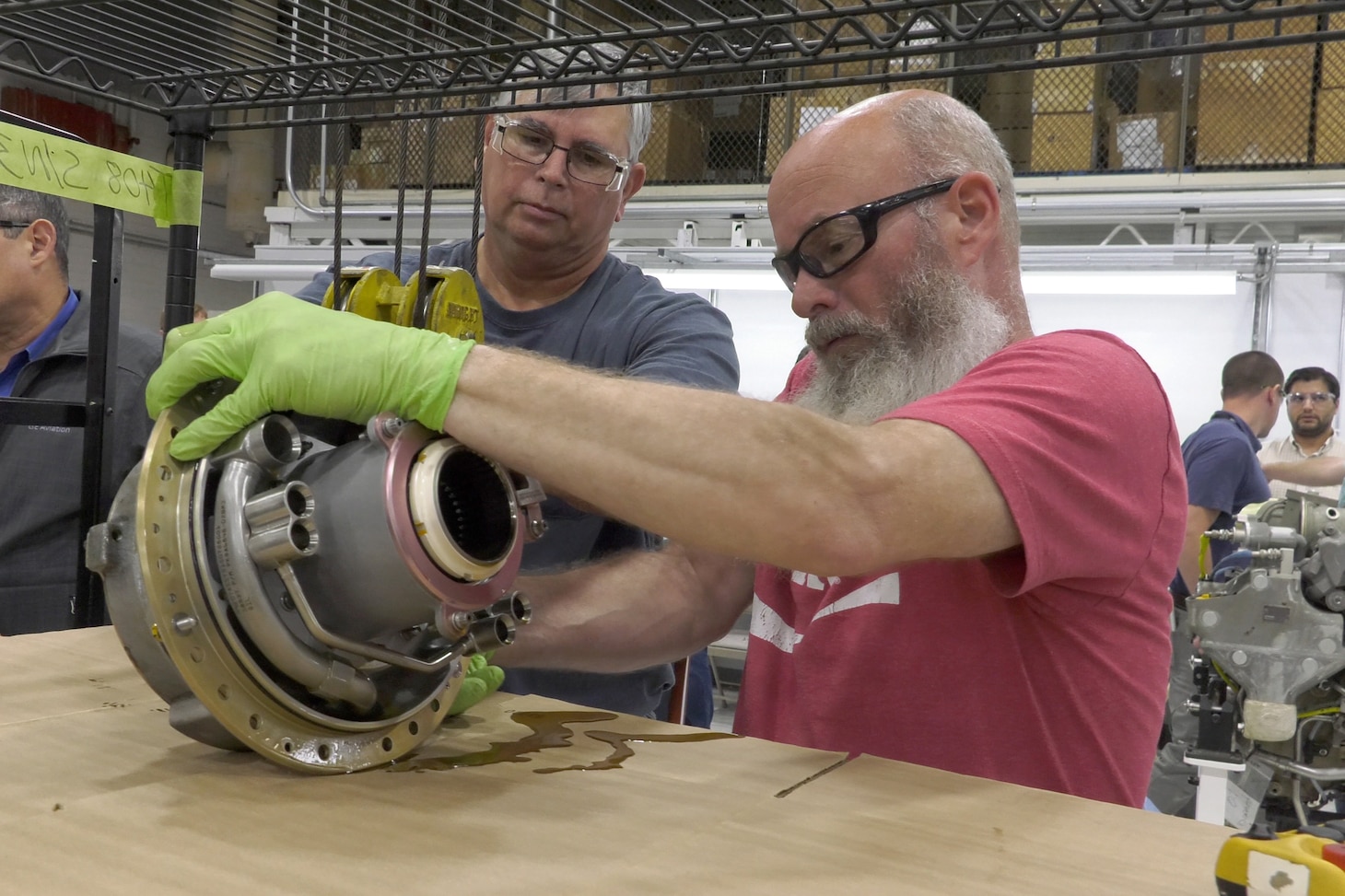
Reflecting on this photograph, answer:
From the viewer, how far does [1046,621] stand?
1108 mm

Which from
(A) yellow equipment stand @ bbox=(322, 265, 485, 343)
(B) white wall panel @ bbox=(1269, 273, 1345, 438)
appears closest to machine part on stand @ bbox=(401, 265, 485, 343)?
(A) yellow equipment stand @ bbox=(322, 265, 485, 343)

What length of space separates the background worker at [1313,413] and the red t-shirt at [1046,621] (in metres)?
3.59

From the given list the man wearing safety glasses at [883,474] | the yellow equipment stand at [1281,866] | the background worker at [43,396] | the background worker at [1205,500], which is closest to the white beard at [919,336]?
the man wearing safety glasses at [883,474]

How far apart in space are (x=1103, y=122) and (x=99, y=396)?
4239 mm

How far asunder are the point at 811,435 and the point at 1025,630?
393mm

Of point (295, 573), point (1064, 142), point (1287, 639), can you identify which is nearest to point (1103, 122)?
point (1064, 142)

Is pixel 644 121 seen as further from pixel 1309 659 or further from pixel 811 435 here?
pixel 1309 659

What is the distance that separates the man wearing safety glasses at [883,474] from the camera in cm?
85

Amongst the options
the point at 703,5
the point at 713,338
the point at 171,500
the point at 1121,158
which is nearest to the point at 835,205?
Result: the point at 713,338

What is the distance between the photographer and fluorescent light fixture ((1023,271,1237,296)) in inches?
153

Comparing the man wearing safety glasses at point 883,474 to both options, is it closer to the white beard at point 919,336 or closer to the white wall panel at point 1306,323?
the white beard at point 919,336

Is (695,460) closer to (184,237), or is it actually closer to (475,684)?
(475,684)

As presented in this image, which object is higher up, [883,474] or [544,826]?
[883,474]

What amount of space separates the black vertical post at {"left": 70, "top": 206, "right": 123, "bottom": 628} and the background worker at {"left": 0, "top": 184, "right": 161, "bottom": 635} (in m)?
0.39
